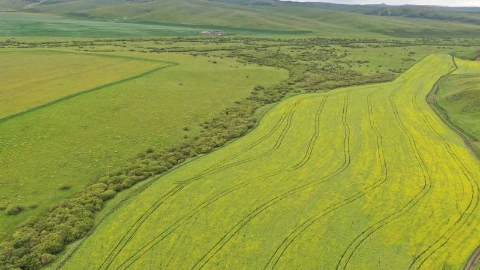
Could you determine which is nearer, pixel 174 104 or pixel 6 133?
pixel 6 133

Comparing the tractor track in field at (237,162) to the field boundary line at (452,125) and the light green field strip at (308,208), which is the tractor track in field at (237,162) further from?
the field boundary line at (452,125)

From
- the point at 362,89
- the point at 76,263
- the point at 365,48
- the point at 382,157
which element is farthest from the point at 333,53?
the point at 76,263

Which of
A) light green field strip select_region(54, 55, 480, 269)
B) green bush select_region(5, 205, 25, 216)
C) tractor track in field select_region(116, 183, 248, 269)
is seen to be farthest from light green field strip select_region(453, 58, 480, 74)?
green bush select_region(5, 205, 25, 216)

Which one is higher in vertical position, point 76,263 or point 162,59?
point 162,59

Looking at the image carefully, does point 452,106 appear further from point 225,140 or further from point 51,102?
Result: point 51,102

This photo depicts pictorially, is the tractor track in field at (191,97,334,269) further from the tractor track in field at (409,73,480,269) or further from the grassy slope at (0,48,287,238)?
the grassy slope at (0,48,287,238)

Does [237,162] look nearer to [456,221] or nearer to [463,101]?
[456,221]

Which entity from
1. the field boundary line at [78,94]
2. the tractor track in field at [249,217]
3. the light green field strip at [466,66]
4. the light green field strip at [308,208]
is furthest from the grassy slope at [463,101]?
the field boundary line at [78,94]
